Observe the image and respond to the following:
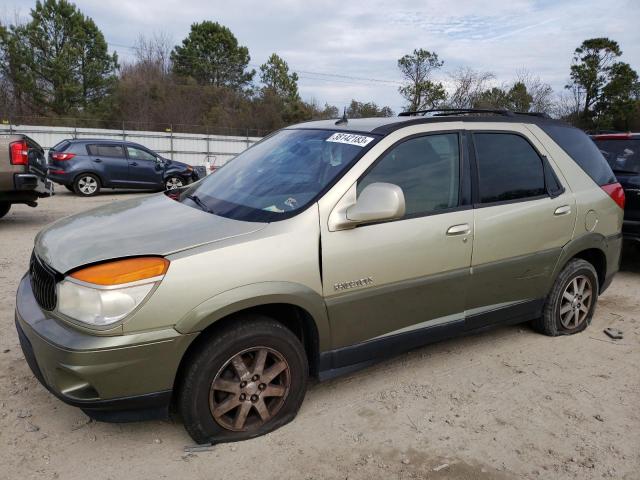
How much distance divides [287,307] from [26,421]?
164 centimetres

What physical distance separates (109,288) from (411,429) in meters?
1.83

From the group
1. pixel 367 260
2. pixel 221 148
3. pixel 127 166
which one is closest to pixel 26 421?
pixel 367 260

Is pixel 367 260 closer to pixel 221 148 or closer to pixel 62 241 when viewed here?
pixel 62 241

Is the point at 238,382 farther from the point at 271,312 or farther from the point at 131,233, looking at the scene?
the point at 131,233

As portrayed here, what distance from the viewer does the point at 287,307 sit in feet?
9.55

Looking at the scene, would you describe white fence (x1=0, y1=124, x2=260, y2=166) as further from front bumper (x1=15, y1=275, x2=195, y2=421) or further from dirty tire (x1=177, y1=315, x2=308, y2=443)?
front bumper (x1=15, y1=275, x2=195, y2=421)

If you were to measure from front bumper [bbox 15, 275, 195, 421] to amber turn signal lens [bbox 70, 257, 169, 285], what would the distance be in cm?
25

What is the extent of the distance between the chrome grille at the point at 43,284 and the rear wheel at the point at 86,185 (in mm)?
11979

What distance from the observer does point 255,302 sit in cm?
264

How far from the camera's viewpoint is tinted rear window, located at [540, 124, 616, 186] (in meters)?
4.18

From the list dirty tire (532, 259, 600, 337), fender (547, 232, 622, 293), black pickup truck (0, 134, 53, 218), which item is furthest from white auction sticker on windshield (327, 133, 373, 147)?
black pickup truck (0, 134, 53, 218)

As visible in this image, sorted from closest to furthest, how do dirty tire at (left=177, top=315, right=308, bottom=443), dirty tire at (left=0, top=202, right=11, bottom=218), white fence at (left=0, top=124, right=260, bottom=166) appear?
dirty tire at (left=177, top=315, right=308, bottom=443) < dirty tire at (left=0, top=202, right=11, bottom=218) < white fence at (left=0, top=124, right=260, bottom=166)

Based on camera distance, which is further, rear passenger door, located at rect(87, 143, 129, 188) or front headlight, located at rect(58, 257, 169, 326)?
rear passenger door, located at rect(87, 143, 129, 188)

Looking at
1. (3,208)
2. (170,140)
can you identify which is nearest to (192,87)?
(170,140)
